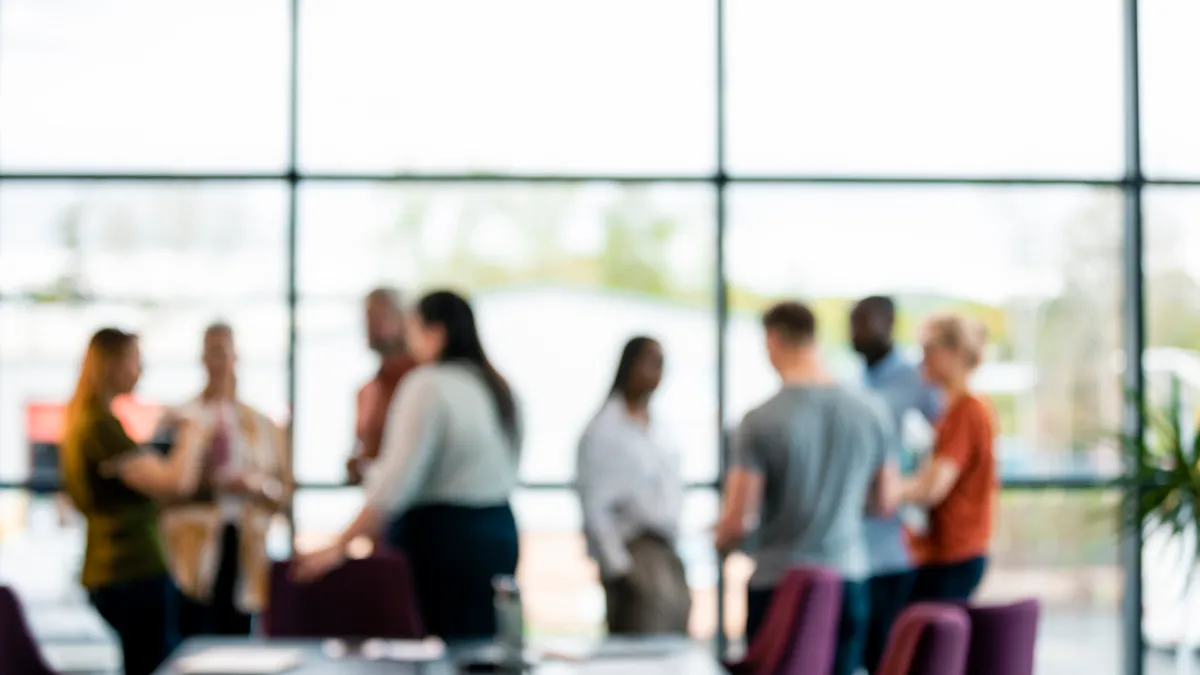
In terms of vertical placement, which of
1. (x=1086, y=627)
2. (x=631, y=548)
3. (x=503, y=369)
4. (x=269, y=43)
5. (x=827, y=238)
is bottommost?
(x=1086, y=627)

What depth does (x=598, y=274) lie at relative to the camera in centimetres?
613

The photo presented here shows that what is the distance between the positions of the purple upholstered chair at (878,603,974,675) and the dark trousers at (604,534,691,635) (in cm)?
209

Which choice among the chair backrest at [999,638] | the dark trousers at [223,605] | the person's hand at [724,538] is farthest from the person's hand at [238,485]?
the chair backrest at [999,638]

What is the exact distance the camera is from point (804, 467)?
450 centimetres

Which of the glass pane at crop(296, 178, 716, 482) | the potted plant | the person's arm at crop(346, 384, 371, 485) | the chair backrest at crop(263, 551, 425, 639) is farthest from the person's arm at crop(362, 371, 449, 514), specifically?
the potted plant

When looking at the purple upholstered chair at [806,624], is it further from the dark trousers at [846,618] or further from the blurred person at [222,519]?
the blurred person at [222,519]

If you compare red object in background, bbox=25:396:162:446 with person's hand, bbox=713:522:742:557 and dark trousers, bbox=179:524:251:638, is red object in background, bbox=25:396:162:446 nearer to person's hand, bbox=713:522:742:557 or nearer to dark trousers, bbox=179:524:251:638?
dark trousers, bbox=179:524:251:638

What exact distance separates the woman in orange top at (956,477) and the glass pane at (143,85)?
102 inches

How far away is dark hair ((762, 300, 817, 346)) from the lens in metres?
4.49

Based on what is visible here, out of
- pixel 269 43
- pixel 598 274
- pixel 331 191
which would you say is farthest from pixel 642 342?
pixel 269 43

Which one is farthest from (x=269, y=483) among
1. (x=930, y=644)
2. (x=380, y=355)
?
(x=930, y=644)

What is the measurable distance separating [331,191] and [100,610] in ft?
6.26

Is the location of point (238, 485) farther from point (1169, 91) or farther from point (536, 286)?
→ point (1169, 91)

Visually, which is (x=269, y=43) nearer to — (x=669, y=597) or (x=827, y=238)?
(x=827, y=238)
